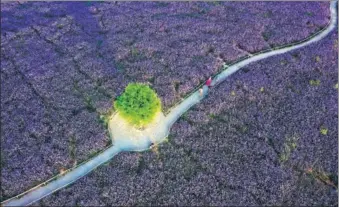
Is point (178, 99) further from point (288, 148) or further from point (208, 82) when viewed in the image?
point (288, 148)

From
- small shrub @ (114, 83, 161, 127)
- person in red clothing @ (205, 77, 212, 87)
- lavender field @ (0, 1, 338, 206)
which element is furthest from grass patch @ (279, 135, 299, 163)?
small shrub @ (114, 83, 161, 127)

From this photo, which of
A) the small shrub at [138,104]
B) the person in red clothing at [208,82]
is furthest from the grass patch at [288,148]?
the small shrub at [138,104]

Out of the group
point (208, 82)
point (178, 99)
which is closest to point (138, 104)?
point (178, 99)

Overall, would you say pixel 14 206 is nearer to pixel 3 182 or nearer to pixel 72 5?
pixel 3 182

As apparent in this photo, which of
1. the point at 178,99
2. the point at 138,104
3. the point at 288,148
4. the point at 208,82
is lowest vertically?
the point at 288,148

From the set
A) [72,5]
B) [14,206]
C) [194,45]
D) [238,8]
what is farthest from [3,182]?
[238,8]

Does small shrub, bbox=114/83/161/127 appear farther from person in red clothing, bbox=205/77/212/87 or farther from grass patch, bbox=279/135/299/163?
grass patch, bbox=279/135/299/163
